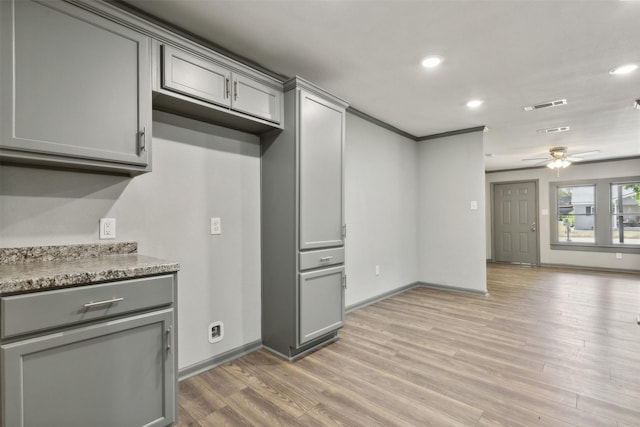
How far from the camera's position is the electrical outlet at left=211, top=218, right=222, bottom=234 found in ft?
8.03

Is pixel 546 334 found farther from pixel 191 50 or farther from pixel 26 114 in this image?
pixel 26 114

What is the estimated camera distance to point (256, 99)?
237cm

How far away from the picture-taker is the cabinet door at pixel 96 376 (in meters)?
1.21

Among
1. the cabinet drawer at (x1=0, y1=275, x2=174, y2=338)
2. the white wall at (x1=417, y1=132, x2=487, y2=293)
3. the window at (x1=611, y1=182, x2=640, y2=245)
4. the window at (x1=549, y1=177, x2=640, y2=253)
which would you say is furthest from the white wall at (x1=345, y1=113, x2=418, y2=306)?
the window at (x1=611, y1=182, x2=640, y2=245)

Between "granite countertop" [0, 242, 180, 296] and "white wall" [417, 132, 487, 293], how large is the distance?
13.9ft

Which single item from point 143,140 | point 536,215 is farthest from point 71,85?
point 536,215

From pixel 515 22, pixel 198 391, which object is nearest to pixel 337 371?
pixel 198 391

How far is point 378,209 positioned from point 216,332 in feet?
8.61

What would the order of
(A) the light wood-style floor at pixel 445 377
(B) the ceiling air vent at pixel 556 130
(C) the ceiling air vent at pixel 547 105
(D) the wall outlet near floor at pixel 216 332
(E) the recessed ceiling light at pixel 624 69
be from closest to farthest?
1. (A) the light wood-style floor at pixel 445 377
2. (D) the wall outlet near floor at pixel 216 332
3. (E) the recessed ceiling light at pixel 624 69
4. (C) the ceiling air vent at pixel 547 105
5. (B) the ceiling air vent at pixel 556 130

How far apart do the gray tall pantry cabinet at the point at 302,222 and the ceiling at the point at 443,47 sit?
15.0 inches

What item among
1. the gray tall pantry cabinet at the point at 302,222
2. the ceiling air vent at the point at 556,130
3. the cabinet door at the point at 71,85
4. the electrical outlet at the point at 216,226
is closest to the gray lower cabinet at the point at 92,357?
the cabinet door at the point at 71,85

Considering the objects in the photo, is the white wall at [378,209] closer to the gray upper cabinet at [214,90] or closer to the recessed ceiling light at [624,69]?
the gray upper cabinet at [214,90]

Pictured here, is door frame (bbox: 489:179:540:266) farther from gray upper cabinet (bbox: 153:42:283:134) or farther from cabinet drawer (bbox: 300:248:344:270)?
gray upper cabinet (bbox: 153:42:283:134)

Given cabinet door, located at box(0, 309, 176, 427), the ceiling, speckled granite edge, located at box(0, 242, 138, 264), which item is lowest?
cabinet door, located at box(0, 309, 176, 427)
